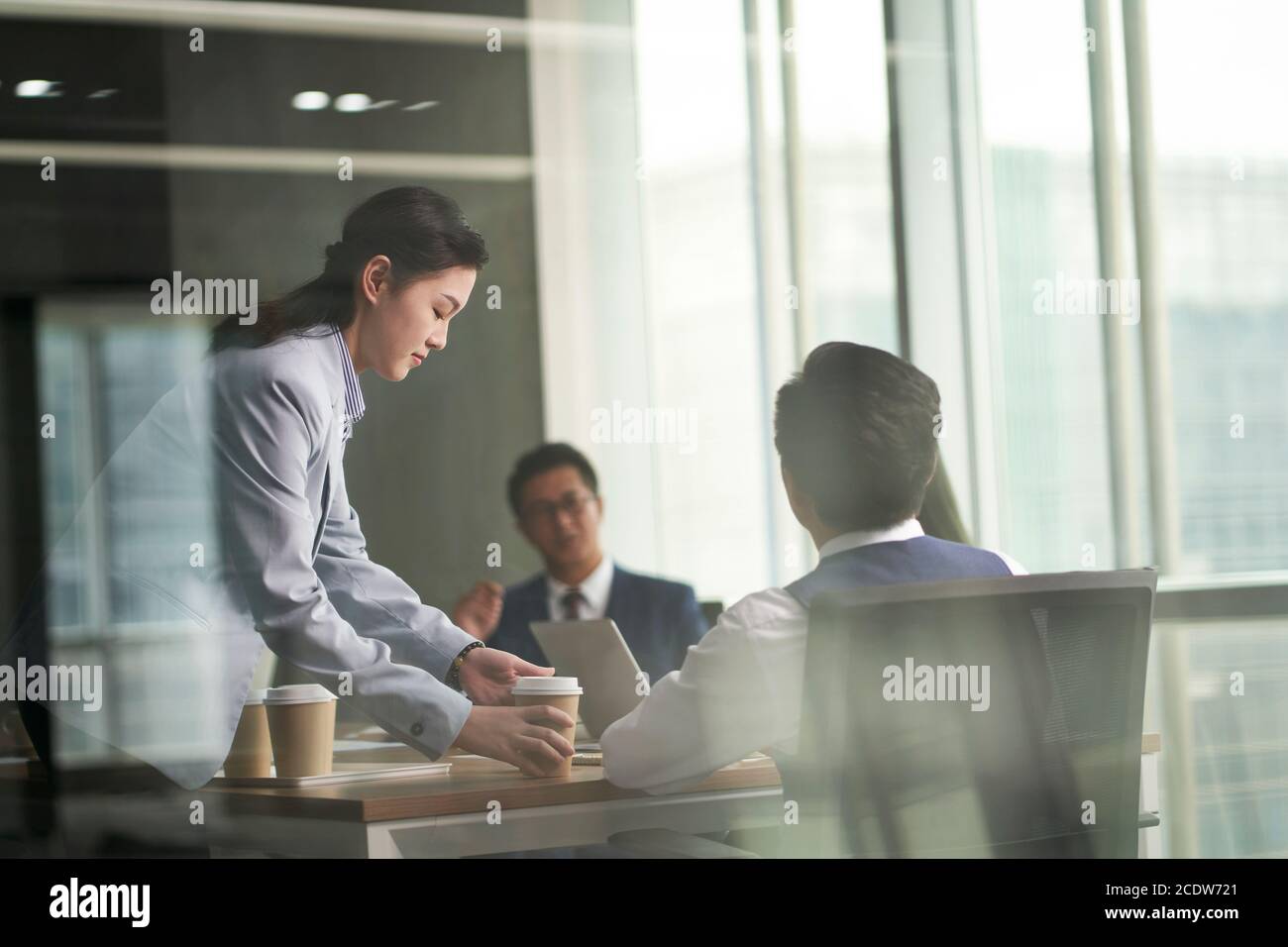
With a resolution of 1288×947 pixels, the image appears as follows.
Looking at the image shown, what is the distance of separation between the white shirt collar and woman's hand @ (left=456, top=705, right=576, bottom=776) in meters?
0.44

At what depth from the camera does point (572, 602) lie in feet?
9.07

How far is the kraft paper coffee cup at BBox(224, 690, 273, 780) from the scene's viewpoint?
1812mm

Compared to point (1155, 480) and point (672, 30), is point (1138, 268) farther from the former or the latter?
point (672, 30)

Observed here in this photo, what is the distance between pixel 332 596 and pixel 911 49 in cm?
162

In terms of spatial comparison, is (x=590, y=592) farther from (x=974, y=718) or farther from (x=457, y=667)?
(x=974, y=718)

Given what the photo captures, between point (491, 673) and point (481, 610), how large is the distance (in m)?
0.38

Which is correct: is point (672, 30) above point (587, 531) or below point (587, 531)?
above

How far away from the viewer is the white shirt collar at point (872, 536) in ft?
5.88

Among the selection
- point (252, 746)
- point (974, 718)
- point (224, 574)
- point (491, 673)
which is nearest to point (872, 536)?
point (974, 718)

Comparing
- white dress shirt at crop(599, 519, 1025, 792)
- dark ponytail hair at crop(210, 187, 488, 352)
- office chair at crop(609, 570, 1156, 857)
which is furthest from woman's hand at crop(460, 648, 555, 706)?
dark ponytail hair at crop(210, 187, 488, 352)

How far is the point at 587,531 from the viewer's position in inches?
111

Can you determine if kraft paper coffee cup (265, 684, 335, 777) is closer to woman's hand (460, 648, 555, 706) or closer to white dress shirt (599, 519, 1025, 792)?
woman's hand (460, 648, 555, 706)

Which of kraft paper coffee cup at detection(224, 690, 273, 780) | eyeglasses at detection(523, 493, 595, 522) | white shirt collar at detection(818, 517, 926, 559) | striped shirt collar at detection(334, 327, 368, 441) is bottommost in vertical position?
kraft paper coffee cup at detection(224, 690, 273, 780)
